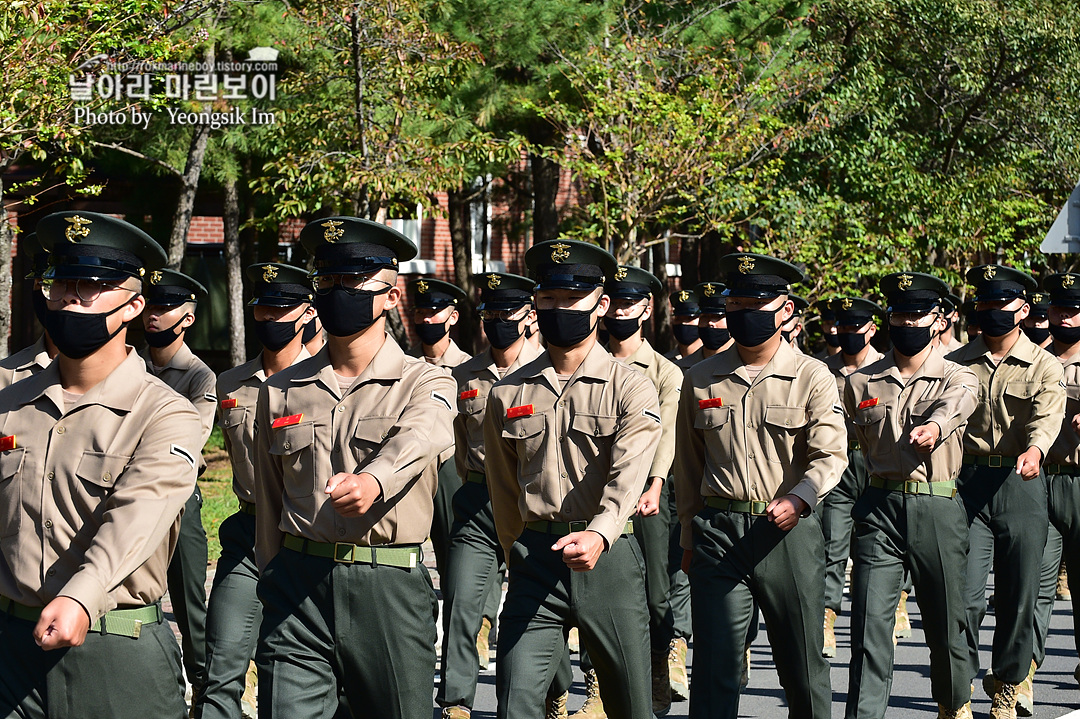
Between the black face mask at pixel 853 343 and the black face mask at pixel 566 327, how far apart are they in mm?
5880

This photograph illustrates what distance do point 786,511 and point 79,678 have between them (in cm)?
305

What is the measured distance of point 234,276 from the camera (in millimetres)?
19578

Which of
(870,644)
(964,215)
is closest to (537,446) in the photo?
(870,644)

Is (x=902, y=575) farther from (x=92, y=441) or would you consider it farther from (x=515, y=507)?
(x=92, y=441)

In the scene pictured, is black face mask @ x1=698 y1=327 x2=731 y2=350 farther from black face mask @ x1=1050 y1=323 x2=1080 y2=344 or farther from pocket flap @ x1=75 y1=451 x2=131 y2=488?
pocket flap @ x1=75 y1=451 x2=131 y2=488

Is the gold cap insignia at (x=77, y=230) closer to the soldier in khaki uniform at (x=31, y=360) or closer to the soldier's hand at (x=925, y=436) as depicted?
the soldier in khaki uniform at (x=31, y=360)

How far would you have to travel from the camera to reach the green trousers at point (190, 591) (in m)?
7.13

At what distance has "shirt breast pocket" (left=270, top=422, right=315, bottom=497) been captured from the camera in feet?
16.3

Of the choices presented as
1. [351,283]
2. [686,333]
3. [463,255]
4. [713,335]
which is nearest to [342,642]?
[351,283]

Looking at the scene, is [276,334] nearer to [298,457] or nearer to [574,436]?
[574,436]

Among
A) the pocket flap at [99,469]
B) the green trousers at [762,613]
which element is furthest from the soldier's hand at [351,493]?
the green trousers at [762,613]

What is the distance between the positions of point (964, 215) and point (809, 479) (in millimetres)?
16357

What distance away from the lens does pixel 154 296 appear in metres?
7.73

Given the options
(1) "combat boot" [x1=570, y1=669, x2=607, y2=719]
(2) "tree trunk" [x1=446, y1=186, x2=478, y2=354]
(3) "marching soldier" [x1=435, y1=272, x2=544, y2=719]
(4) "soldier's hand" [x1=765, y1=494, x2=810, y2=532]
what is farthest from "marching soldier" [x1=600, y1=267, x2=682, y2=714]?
(2) "tree trunk" [x1=446, y1=186, x2=478, y2=354]
